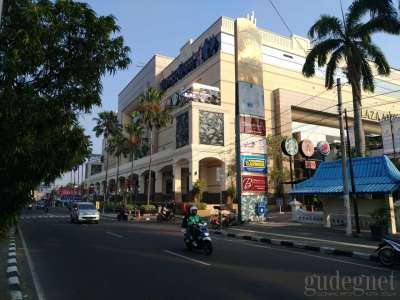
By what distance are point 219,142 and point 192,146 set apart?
426 centimetres

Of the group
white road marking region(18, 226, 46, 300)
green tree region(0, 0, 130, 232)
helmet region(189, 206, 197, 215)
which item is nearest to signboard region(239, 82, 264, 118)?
helmet region(189, 206, 197, 215)

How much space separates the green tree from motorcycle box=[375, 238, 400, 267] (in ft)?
28.2

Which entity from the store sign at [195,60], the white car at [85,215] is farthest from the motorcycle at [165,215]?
the store sign at [195,60]

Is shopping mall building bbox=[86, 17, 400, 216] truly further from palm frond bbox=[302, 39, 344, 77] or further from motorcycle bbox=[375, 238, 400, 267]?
motorcycle bbox=[375, 238, 400, 267]

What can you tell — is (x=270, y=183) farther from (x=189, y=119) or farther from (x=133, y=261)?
(x=133, y=261)

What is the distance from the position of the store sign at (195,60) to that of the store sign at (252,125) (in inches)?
1004

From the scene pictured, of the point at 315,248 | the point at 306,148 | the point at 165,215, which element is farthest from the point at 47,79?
the point at 306,148

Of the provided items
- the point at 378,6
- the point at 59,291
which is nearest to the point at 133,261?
the point at 59,291

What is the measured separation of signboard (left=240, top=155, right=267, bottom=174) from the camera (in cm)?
3247

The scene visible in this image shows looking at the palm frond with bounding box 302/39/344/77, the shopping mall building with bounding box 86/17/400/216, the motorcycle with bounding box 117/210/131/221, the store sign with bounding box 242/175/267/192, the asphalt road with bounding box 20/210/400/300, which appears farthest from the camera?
the motorcycle with bounding box 117/210/131/221

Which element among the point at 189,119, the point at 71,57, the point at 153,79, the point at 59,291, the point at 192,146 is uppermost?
the point at 153,79

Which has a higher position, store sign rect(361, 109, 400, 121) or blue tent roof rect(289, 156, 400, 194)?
store sign rect(361, 109, 400, 121)

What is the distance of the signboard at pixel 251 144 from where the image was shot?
107ft

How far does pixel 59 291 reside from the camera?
8.24 metres
